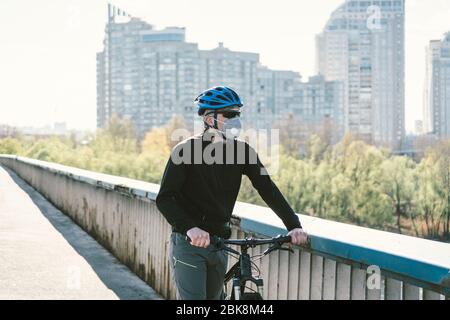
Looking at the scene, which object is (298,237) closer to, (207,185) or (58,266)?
(207,185)

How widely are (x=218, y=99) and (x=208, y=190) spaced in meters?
0.46

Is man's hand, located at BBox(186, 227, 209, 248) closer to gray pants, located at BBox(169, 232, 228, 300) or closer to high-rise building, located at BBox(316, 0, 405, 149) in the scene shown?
gray pants, located at BBox(169, 232, 228, 300)

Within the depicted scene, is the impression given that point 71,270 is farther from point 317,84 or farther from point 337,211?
point 317,84

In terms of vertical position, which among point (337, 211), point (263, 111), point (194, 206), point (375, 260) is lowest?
point (337, 211)

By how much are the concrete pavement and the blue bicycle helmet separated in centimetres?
424

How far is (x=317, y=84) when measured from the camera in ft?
636

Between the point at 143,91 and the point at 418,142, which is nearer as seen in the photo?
the point at 418,142

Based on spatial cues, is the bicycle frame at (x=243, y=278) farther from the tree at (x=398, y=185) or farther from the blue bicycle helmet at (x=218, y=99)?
the tree at (x=398, y=185)

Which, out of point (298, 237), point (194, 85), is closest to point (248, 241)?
point (298, 237)

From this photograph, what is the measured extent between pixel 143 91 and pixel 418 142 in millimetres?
73864

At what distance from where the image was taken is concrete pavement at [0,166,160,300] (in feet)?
24.7

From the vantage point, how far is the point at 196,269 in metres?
3.63

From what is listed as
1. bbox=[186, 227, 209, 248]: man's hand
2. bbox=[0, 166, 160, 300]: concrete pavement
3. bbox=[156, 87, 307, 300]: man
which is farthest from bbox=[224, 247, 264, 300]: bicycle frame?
bbox=[0, 166, 160, 300]: concrete pavement

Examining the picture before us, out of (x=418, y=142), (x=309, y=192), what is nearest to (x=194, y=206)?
(x=309, y=192)
